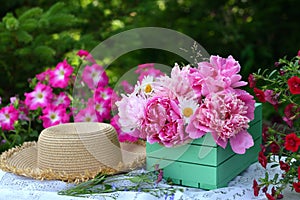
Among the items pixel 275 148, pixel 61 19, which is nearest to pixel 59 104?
pixel 61 19

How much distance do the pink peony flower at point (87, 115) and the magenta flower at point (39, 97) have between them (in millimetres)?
170

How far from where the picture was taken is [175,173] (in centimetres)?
139

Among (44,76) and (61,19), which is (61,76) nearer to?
(44,76)

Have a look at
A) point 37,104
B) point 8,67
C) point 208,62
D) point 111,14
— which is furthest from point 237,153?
point 111,14

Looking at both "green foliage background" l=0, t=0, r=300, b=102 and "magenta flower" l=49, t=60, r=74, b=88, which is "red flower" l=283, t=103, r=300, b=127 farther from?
"green foliage background" l=0, t=0, r=300, b=102

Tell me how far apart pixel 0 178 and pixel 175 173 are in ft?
1.77

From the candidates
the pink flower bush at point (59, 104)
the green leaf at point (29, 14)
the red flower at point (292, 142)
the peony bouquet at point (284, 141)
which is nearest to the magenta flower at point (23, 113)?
the pink flower bush at point (59, 104)

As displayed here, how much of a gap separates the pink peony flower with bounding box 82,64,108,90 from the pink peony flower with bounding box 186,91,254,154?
80 centimetres

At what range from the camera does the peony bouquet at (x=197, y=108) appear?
4.17ft

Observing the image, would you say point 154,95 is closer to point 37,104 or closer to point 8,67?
point 37,104

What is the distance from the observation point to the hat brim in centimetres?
134

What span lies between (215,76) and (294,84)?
0.23 metres

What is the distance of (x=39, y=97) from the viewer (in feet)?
6.36

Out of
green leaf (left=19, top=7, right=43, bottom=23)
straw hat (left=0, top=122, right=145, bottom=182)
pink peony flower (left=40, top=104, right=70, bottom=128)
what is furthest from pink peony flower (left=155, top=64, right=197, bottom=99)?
green leaf (left=19, top=7, right=43, bottom=23)
